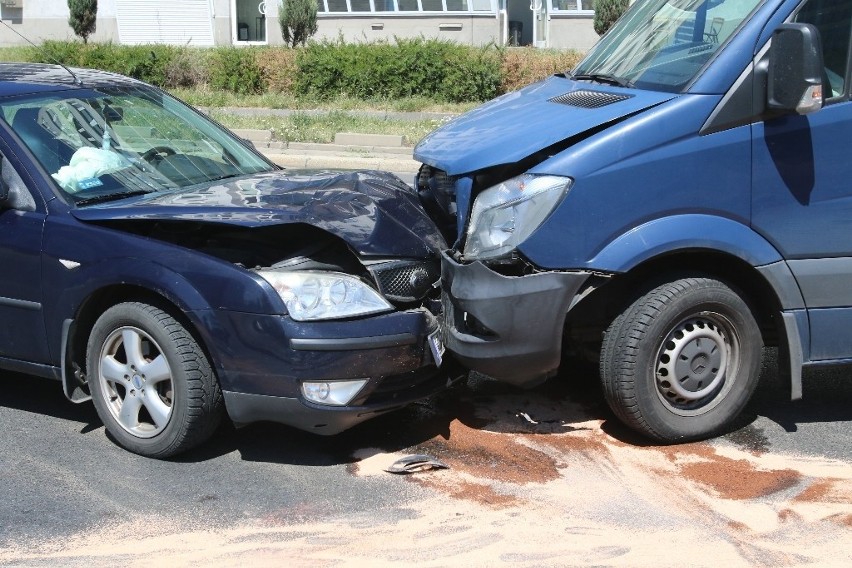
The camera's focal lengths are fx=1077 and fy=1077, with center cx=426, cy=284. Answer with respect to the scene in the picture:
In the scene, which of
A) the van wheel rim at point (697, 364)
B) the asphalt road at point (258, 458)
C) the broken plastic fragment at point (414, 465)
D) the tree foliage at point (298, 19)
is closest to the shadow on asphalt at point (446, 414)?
the asphalt road at point (258, 458)

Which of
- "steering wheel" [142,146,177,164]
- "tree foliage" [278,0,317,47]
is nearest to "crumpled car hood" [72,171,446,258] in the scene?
"steering wheel" [142,146,177,164]

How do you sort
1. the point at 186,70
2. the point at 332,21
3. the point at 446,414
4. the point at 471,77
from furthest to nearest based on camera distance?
the point at 332,21
the point at 186,70
the point at 471,77
the point at 446,414

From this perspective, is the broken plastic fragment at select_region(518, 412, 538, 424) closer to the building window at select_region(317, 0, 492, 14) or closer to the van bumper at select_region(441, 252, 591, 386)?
the van bumper at select_region(441, 252, 591, 386)

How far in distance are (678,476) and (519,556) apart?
1.06m

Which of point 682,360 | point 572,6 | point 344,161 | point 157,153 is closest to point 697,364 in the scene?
point 682,360

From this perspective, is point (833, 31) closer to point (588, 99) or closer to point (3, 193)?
point (588, 99)

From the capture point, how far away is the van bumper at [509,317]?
468 cm

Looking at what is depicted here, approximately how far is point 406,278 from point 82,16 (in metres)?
28.8

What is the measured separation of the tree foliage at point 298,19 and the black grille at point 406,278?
23.1 metres

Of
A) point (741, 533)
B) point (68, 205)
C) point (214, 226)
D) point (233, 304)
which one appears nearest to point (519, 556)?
point (741, 533)

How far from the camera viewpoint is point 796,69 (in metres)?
4.59

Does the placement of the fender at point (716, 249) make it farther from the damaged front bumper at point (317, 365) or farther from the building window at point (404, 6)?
the building window at point (404, 6)

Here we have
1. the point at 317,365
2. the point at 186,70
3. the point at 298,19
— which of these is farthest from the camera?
the point at 298,19

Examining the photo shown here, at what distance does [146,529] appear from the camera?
428 cm
